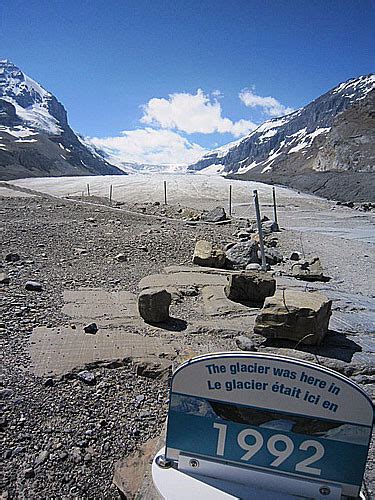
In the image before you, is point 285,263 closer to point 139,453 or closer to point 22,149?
point 139,453

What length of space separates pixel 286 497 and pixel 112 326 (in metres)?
3.49

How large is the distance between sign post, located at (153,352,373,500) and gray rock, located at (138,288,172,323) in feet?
10.5

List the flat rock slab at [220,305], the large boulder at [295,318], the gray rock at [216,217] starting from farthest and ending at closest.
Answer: the gray rock at [216,217]
the flat rock slab at [220,305]
the large boulder at [295,318]

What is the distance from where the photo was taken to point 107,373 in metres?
3.94

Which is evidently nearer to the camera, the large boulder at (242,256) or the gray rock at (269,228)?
the large boulder at (242,256)

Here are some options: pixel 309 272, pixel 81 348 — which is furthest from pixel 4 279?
pixel 309 272

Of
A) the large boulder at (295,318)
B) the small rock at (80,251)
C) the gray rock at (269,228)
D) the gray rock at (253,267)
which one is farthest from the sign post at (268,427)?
the gray rock at (269,228)

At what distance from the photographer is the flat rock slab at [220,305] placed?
551 cm

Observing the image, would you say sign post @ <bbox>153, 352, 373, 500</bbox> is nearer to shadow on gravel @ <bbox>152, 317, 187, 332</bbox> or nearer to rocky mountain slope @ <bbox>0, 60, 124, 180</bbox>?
shadow on gravel @ <bbox>152, 317, 187, 332</bbox>

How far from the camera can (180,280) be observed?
23.8 feet

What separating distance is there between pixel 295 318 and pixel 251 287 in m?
1.81

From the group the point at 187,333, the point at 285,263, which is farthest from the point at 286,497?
the point at 285,263

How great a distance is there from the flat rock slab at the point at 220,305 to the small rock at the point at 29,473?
3.10 meters

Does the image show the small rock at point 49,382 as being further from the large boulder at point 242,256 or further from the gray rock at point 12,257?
the large boulder at point 242,256
